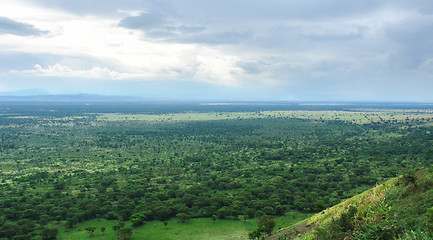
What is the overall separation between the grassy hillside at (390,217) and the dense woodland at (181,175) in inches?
257

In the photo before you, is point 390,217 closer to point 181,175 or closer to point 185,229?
point 185,229

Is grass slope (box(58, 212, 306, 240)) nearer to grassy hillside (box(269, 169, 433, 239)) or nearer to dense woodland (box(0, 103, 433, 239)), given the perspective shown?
dense woodland (box(0, 103, 433, 239))

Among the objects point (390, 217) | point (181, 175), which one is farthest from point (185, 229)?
point (181, 175)

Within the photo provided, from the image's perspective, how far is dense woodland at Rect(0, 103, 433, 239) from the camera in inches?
1602

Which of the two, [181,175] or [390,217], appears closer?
[390,217]

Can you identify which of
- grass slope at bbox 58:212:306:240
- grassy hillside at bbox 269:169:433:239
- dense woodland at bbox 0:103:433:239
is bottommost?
grass slope at bbox 58:212:306:240

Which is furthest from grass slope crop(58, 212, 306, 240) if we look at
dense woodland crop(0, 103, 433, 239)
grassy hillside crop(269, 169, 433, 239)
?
grassy hillside crop(269, 169, 433, 239)

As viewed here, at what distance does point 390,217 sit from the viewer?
715 inches

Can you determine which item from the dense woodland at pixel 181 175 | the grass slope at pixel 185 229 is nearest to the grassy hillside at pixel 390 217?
the dense woodland at pixel 181 175

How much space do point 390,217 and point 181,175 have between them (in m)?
47.5

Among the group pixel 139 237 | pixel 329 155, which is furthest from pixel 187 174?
pixel 329 155

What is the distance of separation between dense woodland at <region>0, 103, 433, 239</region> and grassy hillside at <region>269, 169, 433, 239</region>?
21.4ft

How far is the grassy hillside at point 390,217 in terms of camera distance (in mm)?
15273

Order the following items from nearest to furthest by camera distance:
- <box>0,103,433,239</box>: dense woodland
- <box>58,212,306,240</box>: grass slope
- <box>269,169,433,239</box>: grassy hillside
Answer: <box>269,169,433,239</box>: grassy hillside → <box>58,212,306,240</box>: grass slope → <box>0,103,433,239</box>: dense woodland
